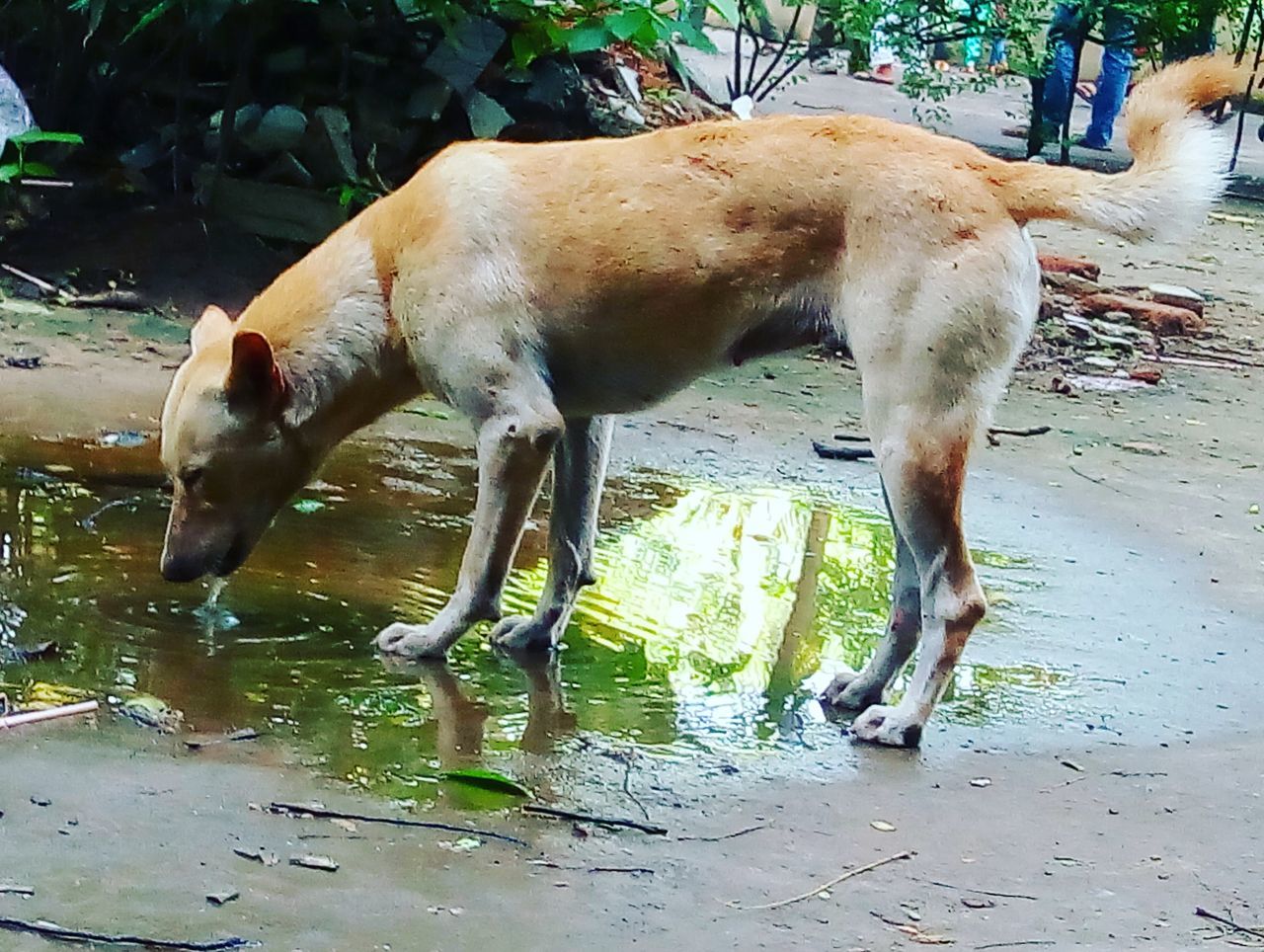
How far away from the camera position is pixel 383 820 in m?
3.27

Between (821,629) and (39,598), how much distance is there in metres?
2.20

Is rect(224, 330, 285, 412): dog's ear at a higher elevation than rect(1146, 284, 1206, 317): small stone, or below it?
higher

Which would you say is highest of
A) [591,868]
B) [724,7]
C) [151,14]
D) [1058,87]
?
[724,7]

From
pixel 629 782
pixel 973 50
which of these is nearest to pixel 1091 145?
pixel 973 50

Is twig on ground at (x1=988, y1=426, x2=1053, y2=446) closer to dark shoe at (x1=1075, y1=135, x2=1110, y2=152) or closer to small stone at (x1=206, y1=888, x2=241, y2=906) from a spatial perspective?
small stone at (x1=206, y1=888, x2=241, y2=906)

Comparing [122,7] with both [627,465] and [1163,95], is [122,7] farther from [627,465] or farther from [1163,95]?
[1163,95]

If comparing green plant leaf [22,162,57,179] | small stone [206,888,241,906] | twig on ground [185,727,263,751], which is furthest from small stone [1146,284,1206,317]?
small stone [206,888,241,906]

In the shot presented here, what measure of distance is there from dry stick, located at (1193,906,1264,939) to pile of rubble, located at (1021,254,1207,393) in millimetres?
5807

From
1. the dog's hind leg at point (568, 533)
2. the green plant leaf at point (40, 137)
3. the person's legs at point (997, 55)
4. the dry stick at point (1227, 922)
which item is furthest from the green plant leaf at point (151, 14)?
the dry stick at point (1227, 922)

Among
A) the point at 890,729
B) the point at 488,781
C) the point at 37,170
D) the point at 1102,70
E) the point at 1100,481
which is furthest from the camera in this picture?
the point at 1102,70

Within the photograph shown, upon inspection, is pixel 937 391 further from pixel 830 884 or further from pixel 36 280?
pixel 36 280

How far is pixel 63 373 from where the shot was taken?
7246mm

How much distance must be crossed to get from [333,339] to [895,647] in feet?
5.50

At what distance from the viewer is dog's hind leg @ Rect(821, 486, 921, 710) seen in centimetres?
438
